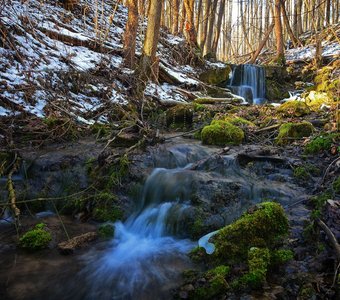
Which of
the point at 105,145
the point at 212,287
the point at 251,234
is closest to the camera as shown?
the point at 212,287

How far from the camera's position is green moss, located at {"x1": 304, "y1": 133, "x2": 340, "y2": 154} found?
5912mm

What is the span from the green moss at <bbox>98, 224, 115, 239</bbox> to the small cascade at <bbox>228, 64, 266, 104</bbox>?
1024 centimetres

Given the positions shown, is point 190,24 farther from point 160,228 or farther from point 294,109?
point 160,228

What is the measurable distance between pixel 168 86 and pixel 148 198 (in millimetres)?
6552

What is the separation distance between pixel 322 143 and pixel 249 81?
8.77 metres

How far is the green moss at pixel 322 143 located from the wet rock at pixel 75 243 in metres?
4.06

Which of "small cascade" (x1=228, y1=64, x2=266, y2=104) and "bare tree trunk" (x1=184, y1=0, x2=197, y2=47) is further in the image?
"bare tree trunk" (x1=184, y1=0, x2=197, y2=47)

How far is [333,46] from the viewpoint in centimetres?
1664

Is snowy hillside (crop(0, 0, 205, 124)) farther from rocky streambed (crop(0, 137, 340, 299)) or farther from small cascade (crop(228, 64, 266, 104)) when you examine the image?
small cascade (crop(228, 64, 266, 104))

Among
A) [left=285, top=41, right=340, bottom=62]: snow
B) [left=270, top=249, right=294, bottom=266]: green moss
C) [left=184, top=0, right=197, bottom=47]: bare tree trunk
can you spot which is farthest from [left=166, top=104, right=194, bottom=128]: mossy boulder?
[left=285, top=41, right=340, bottom=62]: snow

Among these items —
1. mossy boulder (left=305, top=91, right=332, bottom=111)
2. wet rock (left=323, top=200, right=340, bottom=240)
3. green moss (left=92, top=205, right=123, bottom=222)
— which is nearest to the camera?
wet rock (left=323, top=200, right=340, bottom=240)

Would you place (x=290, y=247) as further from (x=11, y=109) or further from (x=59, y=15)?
(x=59, y=15)

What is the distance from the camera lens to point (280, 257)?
3.18m

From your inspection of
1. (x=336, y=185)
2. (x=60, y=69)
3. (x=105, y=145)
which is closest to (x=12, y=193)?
(x=105, y=145)
